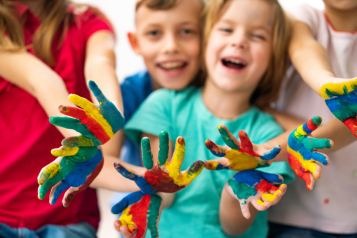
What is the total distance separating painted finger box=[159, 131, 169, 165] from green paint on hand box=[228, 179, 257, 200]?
0.64 ft

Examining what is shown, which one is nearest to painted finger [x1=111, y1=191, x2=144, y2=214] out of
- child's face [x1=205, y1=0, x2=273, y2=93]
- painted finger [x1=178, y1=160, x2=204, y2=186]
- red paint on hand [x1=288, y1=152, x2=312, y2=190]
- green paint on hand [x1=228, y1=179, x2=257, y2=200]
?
painted finger [x1=178, y1=160, x2=204, y2=186]

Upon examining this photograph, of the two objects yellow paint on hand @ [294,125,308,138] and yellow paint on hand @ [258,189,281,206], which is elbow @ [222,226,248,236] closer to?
yellow paint on hand @ [258,189,281,206]

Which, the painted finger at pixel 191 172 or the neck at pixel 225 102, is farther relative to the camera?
the neck at pixel 225 102

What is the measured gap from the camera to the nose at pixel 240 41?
1016 millimetres

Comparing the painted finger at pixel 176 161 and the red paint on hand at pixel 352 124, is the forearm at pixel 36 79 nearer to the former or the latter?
the painted finger at pixel 176 161

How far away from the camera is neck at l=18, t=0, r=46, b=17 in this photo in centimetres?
110

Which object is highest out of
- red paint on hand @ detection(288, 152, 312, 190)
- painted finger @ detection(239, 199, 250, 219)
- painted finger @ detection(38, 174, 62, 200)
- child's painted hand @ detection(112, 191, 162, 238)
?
painted finger @ detection(38, 174, 62, 200)

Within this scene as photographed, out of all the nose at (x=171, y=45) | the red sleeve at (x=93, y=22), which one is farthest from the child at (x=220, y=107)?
the red sleeve at (x=93, y=22)

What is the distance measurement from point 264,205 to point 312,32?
639 mm

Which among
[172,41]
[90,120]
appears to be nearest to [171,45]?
[172,41]

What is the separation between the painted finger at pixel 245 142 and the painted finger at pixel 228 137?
0.01m

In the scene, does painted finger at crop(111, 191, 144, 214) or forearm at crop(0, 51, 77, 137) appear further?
forearm at crop(0, 51, 77, 137)

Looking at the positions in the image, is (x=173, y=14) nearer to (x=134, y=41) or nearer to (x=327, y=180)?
(x=134, y=41)

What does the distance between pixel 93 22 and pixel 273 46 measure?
0.62 metres
